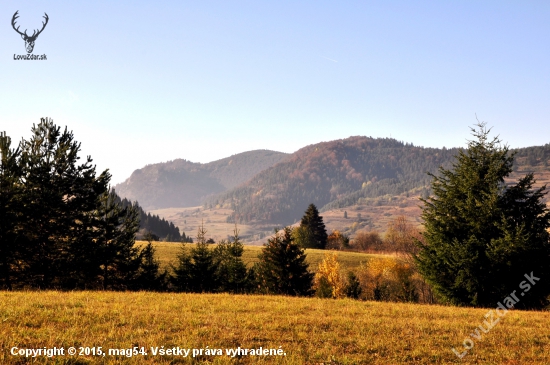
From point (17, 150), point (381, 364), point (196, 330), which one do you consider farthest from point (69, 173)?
point (381, 364)

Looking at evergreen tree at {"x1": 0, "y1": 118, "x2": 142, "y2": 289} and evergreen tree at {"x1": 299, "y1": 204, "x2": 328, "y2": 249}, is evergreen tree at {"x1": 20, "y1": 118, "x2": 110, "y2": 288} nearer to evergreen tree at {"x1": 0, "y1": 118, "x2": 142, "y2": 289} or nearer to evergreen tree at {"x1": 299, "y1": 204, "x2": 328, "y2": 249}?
evergreen tree at {"x1": 0, "y1": 118, "x2": 142, "y2": 289}

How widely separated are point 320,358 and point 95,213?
28.1m

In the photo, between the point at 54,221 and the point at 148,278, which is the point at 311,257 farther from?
the point at 54,221

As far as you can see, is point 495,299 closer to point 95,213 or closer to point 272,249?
point 272,249

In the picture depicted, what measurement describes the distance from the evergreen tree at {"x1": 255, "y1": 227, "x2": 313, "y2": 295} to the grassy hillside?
20873 millimetres

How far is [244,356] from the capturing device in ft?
27.4

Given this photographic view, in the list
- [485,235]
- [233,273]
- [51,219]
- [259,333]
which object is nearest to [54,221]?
[51,219]

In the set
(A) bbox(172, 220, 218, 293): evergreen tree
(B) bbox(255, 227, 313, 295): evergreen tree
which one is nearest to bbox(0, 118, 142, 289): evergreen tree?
(A) bbox(172, 220, 218, 293): evergreen tree

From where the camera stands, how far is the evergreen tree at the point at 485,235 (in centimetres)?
2123

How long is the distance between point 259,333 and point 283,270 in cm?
2555

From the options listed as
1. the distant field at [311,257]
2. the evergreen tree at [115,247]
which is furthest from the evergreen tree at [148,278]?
the distant field at [311,257]

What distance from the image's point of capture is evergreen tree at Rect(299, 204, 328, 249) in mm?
87562

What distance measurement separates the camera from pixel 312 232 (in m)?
88.9

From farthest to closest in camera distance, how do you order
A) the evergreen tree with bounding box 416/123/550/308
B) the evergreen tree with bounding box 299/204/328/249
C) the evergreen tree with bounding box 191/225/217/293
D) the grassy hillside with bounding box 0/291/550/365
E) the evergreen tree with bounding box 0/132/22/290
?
the evergreen tree with bounding box 299/204/328/249, the evergreen tree with bounding box 191/225/217/293, the evergreen tree with bounding box 0/132/22/290, the evergreen tree with bounding box 416/123/550/308, the grassy hillside with bounding box 0/291/550/365
